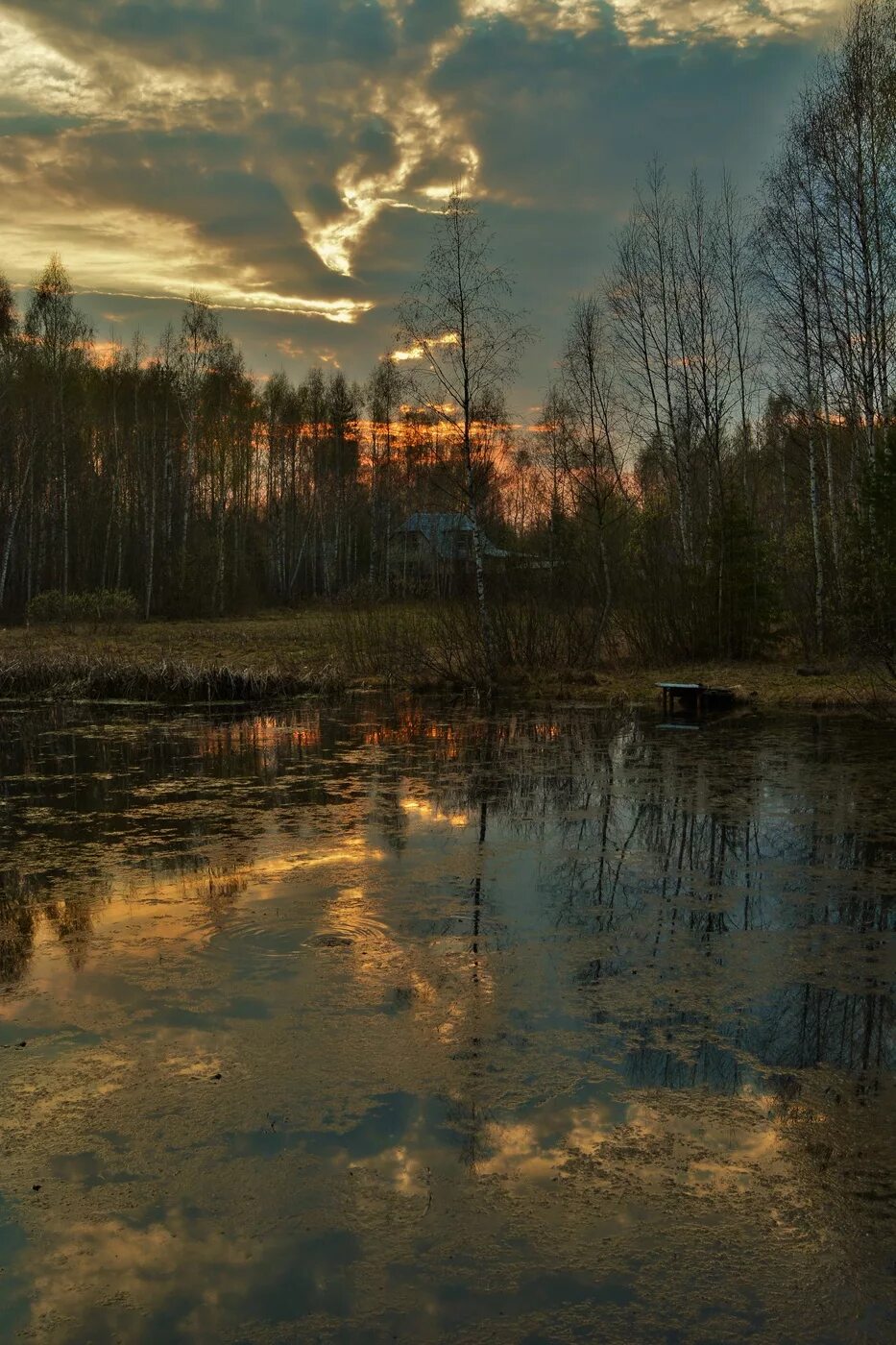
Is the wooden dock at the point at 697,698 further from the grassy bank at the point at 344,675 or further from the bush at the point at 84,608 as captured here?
the bush at the point at 84,608

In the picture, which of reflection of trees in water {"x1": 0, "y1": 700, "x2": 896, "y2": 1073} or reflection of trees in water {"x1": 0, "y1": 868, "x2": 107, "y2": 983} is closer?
reflection of trees in water {"x1": 0, "y1": 868, "x2": 107, "y2": 983}

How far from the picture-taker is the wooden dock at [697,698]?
16.2 meters

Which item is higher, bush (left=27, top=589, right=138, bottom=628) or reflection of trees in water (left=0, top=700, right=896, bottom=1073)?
bush (left=27, top=589, right=138, bottom=628)

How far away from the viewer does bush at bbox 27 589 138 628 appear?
31250mm

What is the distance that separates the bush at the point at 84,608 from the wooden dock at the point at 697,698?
1890 cm

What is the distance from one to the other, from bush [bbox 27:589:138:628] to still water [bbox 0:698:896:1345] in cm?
2372

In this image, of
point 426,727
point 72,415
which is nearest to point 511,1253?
point 426,727

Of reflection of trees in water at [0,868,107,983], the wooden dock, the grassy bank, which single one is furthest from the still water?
the grassy bank

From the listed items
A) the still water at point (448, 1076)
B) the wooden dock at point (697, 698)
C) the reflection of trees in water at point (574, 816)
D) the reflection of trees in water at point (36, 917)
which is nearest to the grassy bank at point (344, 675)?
the wooden dock at point (697, 698)

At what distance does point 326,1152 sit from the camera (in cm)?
363

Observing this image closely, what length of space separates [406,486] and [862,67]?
35.5 m

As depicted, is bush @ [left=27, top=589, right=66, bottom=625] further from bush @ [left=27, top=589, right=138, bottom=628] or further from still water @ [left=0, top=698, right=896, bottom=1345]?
still water @ [left=0, top=698, right=896, bottom=1345]

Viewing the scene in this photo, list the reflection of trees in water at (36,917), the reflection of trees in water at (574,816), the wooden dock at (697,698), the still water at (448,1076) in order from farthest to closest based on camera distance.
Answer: the wooden dock at (697,698), the reflection of trees in water at (574,816), the reflection of trees in water at (36,917), the still water at (448,1076)

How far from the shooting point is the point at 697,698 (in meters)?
16.2
